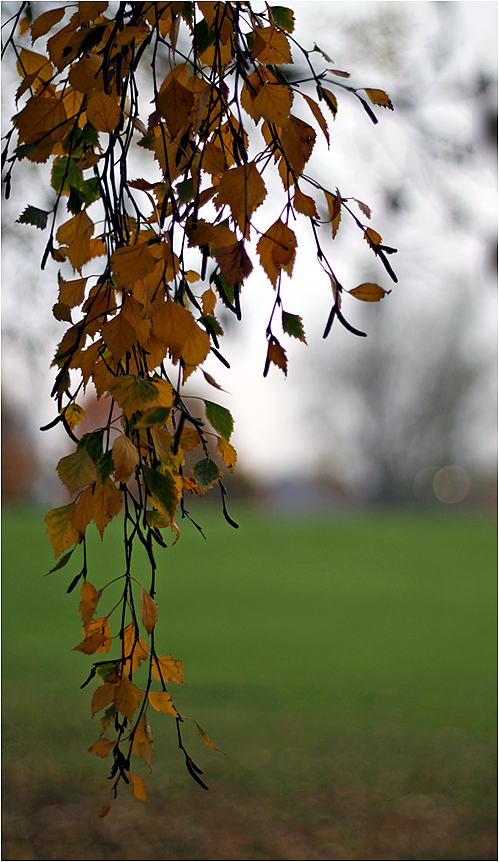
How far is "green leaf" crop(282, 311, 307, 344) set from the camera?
74 cm

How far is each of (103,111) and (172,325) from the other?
10.2 inches

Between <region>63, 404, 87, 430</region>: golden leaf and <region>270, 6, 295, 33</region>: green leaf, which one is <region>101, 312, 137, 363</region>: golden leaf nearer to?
<region>63, 404, 87, 430</region>: golden leaf

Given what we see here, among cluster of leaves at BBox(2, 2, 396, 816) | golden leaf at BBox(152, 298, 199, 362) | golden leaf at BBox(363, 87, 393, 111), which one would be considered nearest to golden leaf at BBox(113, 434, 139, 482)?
cluster of leaves at BBox(2, 2, 396, 816)

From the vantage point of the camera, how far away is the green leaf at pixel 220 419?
806 mm

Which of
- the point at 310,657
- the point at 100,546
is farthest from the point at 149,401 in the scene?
the point at 100,546

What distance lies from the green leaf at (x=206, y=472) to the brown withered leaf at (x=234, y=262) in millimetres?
224

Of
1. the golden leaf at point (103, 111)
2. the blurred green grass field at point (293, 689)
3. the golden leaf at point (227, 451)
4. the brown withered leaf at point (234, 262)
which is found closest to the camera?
the brown withered leaf at point (234, 262)

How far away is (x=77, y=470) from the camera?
702 mm

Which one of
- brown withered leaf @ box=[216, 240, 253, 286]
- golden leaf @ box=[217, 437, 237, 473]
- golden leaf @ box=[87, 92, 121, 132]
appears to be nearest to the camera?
brown withered leaf @ box=[216, 240, 253, 286]

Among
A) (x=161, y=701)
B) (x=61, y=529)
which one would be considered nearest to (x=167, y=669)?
(x=161, y=701)

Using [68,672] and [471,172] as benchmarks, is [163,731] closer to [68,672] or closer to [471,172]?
[68,672]

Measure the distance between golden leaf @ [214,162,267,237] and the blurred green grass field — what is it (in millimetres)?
2708

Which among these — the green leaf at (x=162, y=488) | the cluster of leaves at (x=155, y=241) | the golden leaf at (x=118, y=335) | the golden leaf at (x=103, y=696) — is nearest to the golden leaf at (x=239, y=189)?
the cluster of leaves at (x=155, y=241)

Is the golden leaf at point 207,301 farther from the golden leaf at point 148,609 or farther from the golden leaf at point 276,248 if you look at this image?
the golden leaf at point 148,609
